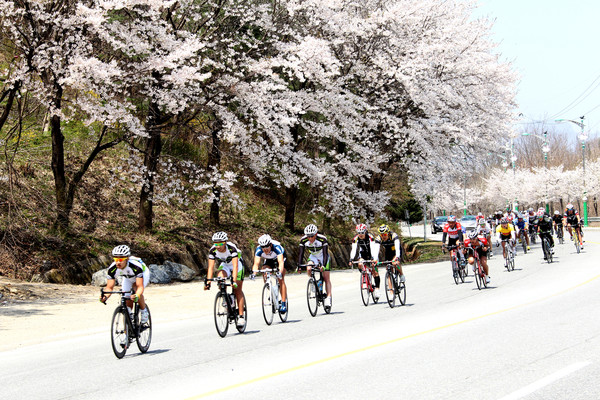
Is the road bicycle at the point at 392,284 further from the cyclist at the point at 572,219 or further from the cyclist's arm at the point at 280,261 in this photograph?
the cyclist at the point at 572,219

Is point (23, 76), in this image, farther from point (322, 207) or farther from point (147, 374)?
point (322, 207)

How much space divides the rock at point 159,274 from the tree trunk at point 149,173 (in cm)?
251

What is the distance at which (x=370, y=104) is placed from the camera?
33375 millimetres

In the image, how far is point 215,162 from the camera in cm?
2850

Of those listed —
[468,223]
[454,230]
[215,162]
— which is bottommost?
[454,230]

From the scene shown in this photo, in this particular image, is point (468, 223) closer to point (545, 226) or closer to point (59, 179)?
point (545, 226)

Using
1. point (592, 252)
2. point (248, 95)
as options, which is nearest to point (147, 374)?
point (248, 95)

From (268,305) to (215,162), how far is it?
15788 mm

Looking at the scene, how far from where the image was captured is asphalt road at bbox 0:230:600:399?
733cm

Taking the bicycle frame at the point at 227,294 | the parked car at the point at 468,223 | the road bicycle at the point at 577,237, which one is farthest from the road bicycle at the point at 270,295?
the parked car at the point at 468,223

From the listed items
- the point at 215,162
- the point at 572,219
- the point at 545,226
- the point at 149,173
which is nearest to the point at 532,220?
the point at 572,219

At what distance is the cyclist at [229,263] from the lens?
39.0 ft

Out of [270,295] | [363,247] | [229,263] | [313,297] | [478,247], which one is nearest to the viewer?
[229,263]

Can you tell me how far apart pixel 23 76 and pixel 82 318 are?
25.1ft
